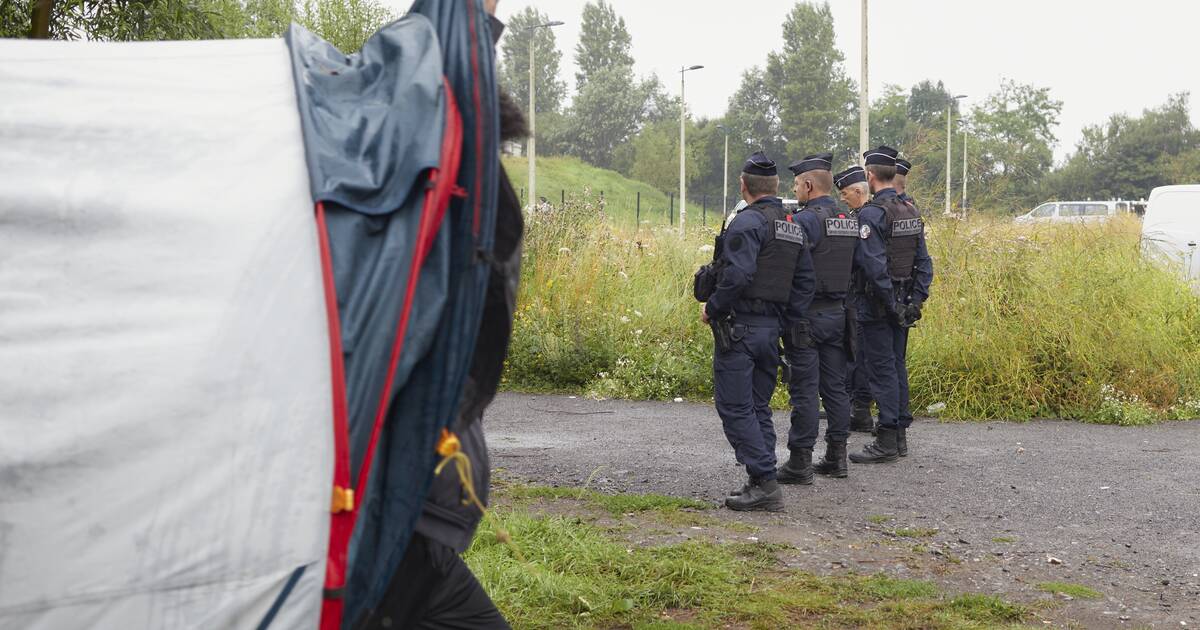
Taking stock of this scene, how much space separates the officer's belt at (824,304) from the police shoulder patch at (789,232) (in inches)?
28.7

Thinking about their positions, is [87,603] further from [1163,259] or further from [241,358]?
[1163,259]

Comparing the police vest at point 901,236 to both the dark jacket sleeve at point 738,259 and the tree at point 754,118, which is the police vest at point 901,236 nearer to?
the dark jacket sleeve at point 738,259

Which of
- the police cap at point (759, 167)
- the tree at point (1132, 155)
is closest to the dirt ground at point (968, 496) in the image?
the police cap at point (759, 167)

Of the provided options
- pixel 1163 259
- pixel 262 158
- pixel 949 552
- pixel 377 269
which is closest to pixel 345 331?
pixel 377 269

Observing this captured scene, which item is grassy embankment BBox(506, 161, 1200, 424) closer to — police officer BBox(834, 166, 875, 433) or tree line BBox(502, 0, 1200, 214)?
police officer BBox(834, 166, 875, 433)

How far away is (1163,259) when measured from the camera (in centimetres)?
1248

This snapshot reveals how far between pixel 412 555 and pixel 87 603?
0.66 metres

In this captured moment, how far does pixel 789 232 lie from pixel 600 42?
10043 cm

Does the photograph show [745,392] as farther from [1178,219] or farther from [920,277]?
[1178,219]

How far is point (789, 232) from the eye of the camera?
6.69 metres

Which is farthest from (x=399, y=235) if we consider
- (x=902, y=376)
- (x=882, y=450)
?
(x=902, y=376)

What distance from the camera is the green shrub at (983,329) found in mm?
9961

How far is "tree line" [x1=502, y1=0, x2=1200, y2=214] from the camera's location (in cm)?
6550

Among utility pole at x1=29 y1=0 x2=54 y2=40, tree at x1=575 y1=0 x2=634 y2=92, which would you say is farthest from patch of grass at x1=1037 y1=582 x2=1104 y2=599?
tree at x1=575 y1=0 x2=634 y2=92
